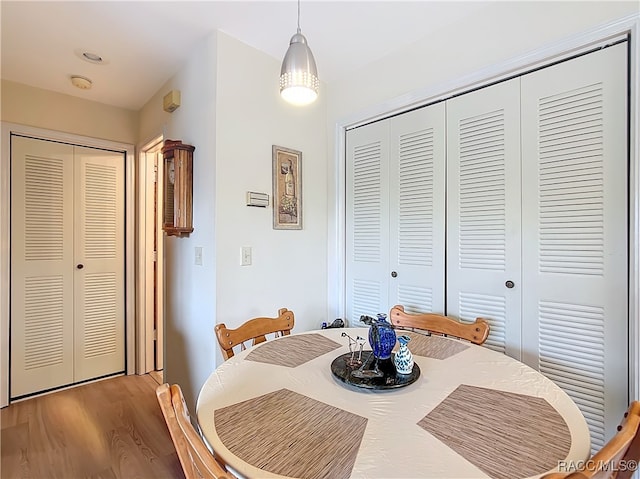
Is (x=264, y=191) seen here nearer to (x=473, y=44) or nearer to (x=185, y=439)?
(x=473, y=44)

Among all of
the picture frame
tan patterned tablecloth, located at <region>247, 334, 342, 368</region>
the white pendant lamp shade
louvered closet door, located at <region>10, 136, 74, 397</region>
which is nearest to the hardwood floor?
louvered closet door, located at <region>10, 136, 74, 397</region>

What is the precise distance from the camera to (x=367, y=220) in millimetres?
2350

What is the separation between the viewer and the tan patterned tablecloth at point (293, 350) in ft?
4.19

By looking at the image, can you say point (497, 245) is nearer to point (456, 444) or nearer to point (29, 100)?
point (456, 444)

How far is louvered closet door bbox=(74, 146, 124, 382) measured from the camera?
281 cm

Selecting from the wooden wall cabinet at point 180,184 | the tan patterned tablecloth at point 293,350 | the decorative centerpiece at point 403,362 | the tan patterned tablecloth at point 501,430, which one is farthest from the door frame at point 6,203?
the tan patterned tablecloth at point 501,430

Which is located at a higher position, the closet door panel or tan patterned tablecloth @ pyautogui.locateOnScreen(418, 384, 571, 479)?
the closet door panel

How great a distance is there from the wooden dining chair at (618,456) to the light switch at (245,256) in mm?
1688

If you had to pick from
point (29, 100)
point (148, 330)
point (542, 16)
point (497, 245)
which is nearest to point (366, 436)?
point (497, 245)

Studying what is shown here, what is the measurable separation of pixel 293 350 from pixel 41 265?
8.15 feet

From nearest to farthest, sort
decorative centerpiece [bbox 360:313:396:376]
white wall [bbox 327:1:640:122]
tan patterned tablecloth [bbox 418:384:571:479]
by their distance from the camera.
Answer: tan patterned tablecloth [bbox 418:384:571:479] → decorative centerpiece [bbox 360:313:396:376] → white wall [bbox 327:1:640:122]

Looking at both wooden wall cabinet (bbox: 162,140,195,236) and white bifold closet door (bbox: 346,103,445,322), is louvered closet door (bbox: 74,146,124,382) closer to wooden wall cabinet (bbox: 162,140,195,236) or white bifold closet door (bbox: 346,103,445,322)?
wooden wall cabinet (bbox: 162,140,195,236)

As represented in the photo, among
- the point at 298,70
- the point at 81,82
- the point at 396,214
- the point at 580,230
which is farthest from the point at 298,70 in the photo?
the point at 81,82

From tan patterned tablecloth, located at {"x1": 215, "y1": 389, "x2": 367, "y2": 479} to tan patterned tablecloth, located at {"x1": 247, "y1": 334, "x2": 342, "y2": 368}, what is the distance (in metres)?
0.30
